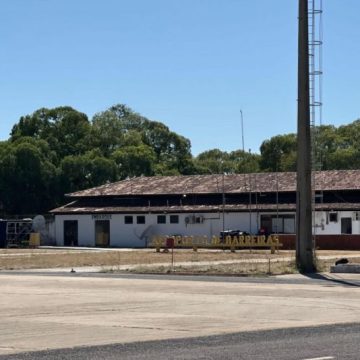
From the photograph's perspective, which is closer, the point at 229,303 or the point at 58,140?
the point at 229,303

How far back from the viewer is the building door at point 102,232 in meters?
73.5

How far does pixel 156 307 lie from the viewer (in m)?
19.9

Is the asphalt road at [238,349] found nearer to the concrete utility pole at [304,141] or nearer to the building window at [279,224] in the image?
the concrete utility pole at [304,141]

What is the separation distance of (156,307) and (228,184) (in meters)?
54.2

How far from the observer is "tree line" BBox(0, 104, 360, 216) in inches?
3684

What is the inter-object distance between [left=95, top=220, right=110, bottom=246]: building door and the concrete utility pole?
40.7 metres

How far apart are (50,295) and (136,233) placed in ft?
159

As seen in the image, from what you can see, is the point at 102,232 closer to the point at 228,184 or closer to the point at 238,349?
the point at 228,184

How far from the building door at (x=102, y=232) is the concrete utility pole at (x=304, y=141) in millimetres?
40730

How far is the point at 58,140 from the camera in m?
112

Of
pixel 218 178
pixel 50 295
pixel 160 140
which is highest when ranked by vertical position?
pixel 160 140

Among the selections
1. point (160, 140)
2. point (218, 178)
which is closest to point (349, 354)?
point (218, 178)

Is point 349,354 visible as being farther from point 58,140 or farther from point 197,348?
point 58,140

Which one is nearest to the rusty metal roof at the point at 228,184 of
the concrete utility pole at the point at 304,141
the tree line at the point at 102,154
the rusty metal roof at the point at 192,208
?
the rusty metal roof at the point at 192,208
